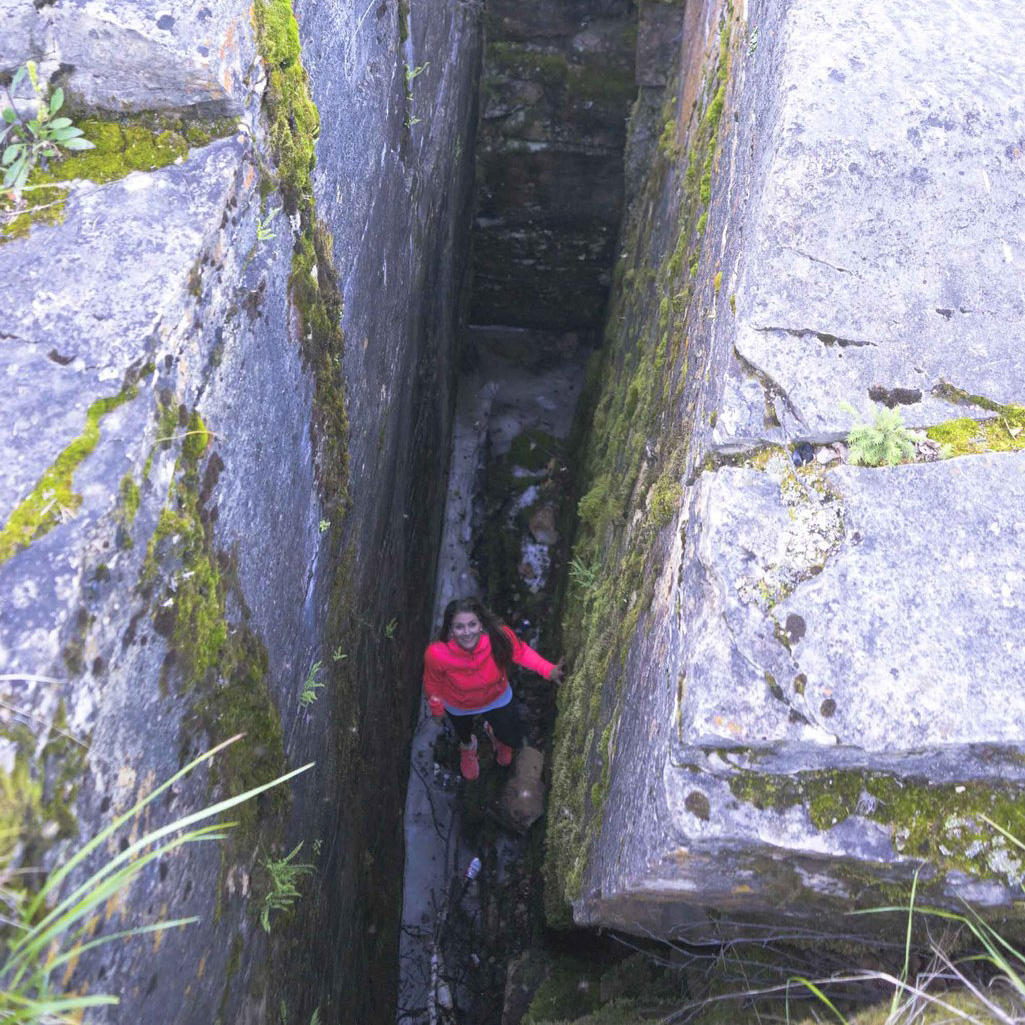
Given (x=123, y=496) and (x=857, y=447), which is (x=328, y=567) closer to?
(x=123, y=496)

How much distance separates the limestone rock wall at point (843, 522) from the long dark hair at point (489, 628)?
165 cm

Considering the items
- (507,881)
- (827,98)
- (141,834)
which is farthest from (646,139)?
(141,834)

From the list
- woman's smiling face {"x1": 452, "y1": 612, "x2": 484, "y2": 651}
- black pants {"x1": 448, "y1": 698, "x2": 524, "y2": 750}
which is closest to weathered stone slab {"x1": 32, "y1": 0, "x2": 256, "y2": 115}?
woman's smiling face {"x1": 452, "y1": 612, "x2": 484, "y2": 651}

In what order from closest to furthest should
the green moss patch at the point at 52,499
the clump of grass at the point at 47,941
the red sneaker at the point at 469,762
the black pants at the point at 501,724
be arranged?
the clump of grass at the point at 47,941
the green moss patch at the point at 52,499
the black pants at the point at 501,724
the red sneaker at the point at 469,762

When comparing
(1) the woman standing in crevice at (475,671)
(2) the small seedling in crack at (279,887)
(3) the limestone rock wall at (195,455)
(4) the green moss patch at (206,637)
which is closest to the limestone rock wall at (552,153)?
(3) the limestone rock wall at (195,455)

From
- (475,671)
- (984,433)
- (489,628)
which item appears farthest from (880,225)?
(475,671)

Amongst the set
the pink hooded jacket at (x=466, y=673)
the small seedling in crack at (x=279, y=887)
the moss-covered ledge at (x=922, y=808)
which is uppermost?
the moss-covered ledge at (x=922, y=808)

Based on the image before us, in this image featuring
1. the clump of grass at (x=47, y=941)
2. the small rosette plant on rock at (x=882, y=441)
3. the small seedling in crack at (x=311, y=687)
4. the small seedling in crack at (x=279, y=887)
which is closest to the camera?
the clump of grass at (x=47, y=941)

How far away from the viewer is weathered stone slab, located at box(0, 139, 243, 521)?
1246mm

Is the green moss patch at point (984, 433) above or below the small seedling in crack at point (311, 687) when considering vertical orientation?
above

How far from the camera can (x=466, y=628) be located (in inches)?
141

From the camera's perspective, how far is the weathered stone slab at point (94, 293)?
49.1 inches

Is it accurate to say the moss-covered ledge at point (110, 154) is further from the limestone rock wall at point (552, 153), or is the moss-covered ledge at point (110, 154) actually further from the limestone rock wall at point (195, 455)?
the limestone rock wall at point (552, 153)

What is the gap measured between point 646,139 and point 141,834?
14.1 feet
